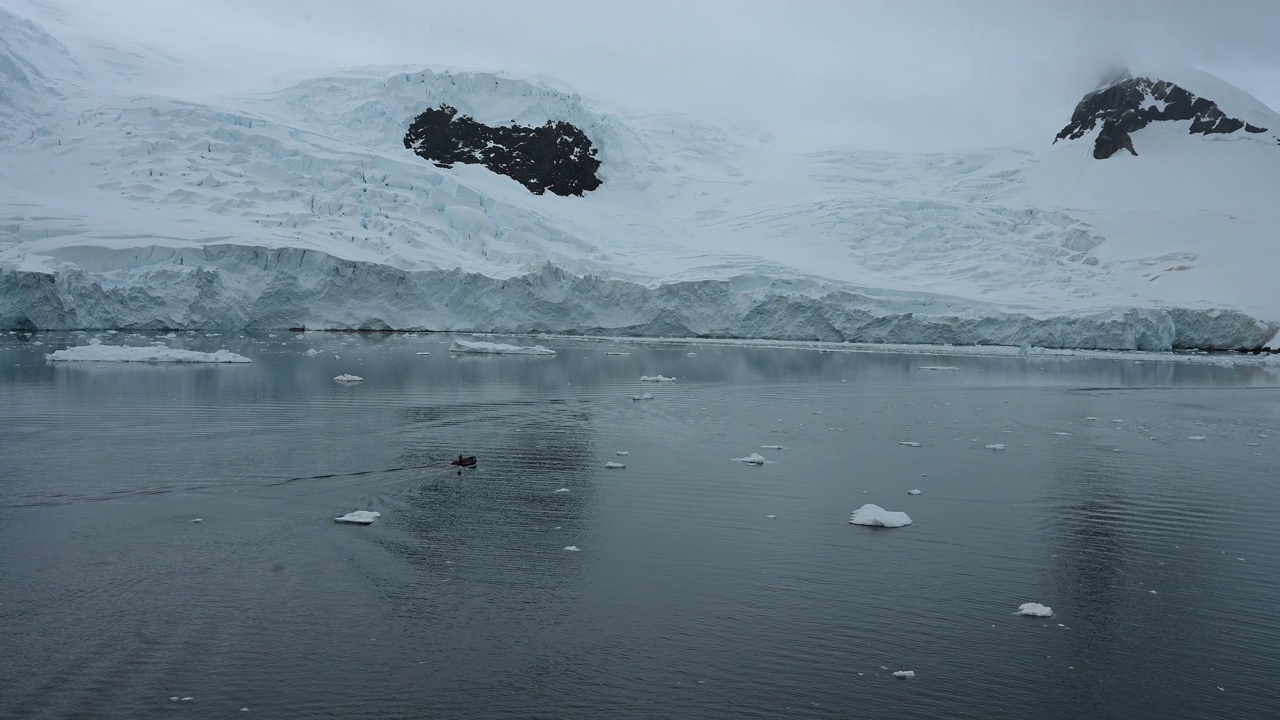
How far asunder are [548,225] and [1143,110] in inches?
1589

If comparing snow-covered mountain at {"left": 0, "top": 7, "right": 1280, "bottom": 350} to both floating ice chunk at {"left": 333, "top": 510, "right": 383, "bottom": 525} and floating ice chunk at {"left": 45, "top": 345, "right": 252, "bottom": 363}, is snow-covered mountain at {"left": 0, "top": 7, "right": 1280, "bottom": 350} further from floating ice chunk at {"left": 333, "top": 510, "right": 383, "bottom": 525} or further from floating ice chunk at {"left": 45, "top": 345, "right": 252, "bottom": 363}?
floating ice chunk at {"left": 333, "top": 510, "right": 383, "bottom": 525}

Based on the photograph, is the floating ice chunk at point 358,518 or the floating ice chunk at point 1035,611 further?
the floating ice chunk at point 358,518

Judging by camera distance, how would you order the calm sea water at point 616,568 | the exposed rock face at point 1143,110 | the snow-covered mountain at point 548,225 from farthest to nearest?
the exposed rock face at point 1143,110
the snow-covered mountain at point 548,225
the calm sea water at point 616,568

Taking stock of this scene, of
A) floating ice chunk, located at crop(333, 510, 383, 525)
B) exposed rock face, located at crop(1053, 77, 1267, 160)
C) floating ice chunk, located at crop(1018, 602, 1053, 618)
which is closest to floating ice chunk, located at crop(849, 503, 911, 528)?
floating ice chunk, located at crop(1018, 602, 1053, 618)

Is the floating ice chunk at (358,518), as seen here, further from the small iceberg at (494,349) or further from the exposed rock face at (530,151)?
the exposed rock face at (530,151)

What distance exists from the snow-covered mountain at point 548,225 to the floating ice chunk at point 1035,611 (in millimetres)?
26789

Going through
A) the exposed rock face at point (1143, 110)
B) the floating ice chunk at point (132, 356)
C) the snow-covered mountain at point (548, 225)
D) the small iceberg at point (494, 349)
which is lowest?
the floating ice chunk at point (132, 356)

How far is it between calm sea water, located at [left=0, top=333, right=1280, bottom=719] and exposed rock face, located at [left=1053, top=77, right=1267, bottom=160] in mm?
53162

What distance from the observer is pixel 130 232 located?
1141 inches

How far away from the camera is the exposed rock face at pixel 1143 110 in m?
59.5

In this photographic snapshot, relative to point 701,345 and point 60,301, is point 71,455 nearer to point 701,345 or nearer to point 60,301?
point 60,301

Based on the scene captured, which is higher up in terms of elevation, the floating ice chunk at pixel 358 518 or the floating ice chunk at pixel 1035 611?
the floating ice chunk at pixel 358 518

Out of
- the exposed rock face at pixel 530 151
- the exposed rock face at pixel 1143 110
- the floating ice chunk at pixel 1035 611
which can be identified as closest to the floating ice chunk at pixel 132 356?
the floating ice chunk at pixel 1035 611

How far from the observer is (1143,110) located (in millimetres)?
60406
